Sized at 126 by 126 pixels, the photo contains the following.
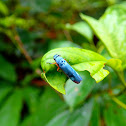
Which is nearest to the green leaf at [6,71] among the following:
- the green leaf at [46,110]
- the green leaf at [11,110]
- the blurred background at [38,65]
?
the blurred background at [38,65]

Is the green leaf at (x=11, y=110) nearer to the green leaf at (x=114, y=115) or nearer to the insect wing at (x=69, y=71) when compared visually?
the green leaf at (x=114, y=115)

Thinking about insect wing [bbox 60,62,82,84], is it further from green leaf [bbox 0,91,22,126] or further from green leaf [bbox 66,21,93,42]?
green leaf [bbox 0,91,22,126]

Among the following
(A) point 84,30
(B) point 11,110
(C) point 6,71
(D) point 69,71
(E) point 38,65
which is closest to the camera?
(D) point 69,71

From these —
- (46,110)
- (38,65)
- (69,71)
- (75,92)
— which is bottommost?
(46,110)

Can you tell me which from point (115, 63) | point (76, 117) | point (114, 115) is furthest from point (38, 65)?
point (115, 63)

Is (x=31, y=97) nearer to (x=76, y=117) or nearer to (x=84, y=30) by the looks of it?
(x=76, y=117)

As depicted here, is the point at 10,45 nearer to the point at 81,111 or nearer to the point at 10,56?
the point at 10,56
